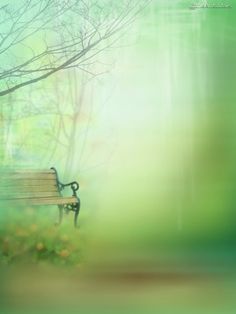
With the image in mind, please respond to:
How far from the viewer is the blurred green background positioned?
19.6 ft

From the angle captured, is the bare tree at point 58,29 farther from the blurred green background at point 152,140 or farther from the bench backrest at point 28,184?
the bench backrest at point 28,184

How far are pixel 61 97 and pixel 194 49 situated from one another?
936mm

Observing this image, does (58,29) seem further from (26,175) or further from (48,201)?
(48,201)

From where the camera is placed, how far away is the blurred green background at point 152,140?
597cm

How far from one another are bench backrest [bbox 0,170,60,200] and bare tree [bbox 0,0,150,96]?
2.13ft

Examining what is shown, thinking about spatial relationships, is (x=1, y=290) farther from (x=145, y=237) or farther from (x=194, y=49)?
(x=194, y=49)

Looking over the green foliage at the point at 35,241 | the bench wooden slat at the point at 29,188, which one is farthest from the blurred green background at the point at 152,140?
the bench wooden slat at the point at 29,188

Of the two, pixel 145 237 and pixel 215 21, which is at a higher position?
pixel 215 21

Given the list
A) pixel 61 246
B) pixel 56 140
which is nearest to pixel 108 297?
pixel 61 246

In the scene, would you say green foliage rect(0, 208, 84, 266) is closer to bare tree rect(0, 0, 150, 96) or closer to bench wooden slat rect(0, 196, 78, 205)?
bench wooden slat rect(0, 196, 78, 205)

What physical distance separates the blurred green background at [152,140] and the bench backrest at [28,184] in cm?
6

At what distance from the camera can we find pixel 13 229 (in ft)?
19.4

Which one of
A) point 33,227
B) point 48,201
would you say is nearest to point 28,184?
point 48,201

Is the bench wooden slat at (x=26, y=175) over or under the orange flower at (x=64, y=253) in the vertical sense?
over
